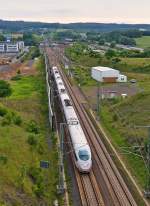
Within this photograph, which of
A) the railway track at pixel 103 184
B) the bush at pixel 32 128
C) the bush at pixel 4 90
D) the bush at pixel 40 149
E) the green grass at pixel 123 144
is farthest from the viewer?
the bush at pixel 4 90

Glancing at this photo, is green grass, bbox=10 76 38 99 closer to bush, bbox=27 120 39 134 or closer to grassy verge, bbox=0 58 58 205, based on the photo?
grassy verge, bbox=0 58 58 205

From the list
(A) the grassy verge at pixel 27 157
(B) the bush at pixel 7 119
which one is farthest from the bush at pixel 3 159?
(B) the bush at pixel 7 119

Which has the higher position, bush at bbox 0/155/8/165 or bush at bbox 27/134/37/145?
bush at bbox 0/155/8/165

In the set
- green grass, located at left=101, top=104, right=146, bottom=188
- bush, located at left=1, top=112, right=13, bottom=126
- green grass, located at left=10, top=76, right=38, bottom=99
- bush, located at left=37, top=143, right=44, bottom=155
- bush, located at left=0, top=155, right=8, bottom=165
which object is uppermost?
bush, located at left=0, top=155, right=8, bottom=165

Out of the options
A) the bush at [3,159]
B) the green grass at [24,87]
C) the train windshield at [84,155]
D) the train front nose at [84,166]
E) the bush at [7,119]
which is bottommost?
the green grass at [24,87]

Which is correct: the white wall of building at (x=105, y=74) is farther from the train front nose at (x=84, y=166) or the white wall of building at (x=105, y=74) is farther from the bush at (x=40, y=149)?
the train front nose at (x=84, y=166)

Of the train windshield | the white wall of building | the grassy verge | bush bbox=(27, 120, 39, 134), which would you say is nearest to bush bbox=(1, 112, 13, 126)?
the grassy verge

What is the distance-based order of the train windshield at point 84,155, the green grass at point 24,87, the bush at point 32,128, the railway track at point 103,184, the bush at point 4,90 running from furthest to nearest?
the green grass at point 24,87 < the bush at point 4,90 < the bush at point 32,128 < the train windshield at point 84,155 < the railway track at point 103,184

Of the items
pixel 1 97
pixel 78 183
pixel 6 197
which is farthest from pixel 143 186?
pixel 1 97

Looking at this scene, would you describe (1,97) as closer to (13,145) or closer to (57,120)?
(57,120)

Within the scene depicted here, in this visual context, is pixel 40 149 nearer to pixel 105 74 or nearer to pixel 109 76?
pixel 105 74
